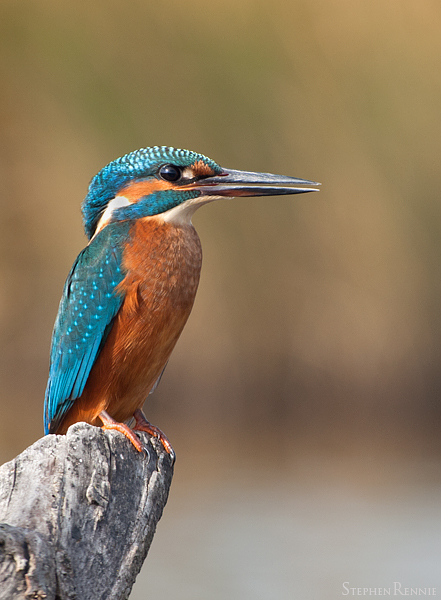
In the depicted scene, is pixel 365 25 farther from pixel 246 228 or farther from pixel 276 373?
pixel 276 373

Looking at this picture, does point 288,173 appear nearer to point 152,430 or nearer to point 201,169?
point 201,169

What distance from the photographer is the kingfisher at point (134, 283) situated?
2057 millimetres

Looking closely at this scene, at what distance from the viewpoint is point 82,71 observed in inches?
268

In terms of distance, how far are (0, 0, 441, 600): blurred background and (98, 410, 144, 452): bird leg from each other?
3.42 m

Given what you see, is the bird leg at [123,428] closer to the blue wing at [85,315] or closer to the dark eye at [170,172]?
the blue wing at [85,315]

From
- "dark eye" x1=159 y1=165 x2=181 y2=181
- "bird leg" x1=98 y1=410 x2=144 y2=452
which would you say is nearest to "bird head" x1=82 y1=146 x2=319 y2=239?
"dark eye" x1=159 y1=165 x2=181 y2=181

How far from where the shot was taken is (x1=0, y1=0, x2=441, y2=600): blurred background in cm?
598

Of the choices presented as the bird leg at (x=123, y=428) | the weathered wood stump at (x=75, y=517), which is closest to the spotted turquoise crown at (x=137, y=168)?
the bird leg at (x=123, y=428)

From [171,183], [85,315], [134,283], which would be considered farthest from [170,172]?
[85,315]

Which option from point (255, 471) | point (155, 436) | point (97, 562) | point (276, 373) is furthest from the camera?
point (276, 373)

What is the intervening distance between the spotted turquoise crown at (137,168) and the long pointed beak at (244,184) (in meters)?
0.03

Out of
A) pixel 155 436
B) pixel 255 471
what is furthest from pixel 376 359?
pixel 155 436

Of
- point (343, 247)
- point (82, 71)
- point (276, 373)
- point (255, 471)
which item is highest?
point (82, 71)

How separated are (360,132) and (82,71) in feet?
8.36
